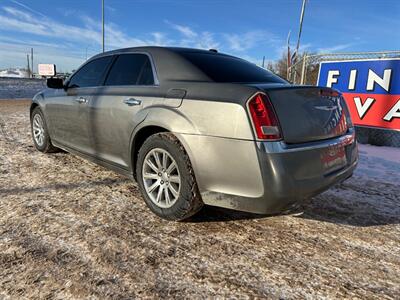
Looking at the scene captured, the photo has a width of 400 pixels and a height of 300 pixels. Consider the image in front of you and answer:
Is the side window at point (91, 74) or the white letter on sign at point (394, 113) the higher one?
the side window at point (91, 74)

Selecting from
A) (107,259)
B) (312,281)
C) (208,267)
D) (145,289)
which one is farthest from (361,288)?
(107,259)

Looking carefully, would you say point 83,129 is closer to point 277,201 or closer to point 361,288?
point 277,201

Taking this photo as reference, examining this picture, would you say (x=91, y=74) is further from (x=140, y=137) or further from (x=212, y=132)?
(x=212, y=132)

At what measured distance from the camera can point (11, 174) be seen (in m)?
3.91

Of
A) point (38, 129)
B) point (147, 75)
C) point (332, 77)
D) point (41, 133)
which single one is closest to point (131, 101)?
point (147, 75)

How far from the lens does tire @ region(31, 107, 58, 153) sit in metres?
4.84

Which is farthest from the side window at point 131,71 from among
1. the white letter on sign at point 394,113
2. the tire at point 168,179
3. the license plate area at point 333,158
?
the white letter on sign at point 394,113

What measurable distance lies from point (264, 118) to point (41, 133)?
417cm

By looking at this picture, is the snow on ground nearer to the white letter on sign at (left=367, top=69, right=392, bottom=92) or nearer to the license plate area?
the white letter on sign at (left=367, top=69, right=392, bottom=92)

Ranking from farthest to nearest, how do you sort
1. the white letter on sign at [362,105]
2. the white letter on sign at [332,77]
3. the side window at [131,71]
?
1. the white letter on sign at [332,77]
2. the white letter on sign at [362,105]
3. the side window at [131,71]

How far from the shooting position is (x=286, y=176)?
213 cm

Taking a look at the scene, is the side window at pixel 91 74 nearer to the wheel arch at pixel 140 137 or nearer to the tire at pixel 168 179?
the wheel arch at pixel 140 137

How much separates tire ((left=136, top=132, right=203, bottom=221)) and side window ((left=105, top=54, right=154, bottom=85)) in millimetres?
679

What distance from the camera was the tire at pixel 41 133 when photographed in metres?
4.84
